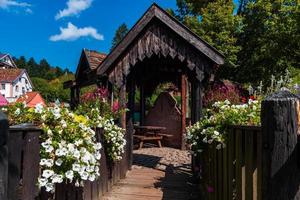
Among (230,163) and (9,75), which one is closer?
(230,163)

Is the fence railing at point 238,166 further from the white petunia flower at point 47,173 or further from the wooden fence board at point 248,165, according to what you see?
the white petunia flower at point 47,173

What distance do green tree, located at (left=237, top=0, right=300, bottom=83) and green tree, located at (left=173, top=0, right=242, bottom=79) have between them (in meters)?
0.94

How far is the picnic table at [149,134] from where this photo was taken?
13270 millimetres

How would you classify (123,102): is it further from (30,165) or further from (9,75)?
(9,75)

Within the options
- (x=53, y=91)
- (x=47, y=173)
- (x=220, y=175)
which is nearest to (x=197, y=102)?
(x=220, y=175)

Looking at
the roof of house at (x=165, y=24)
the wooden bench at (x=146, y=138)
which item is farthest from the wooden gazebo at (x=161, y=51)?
the wooden bench at (x=146, y=138)

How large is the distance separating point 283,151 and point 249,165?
3.57 ft

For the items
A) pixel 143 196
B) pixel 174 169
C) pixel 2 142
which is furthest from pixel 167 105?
pixel 2 142

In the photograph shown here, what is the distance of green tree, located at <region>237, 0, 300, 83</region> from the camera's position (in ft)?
85.6

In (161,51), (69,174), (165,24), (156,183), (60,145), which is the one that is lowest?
(156,183)

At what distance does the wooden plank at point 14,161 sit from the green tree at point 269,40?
80.2 feet

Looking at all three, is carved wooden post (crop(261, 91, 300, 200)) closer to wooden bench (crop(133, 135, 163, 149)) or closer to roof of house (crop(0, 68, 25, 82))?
wooden bench (crop(133, 135, 163, 149))

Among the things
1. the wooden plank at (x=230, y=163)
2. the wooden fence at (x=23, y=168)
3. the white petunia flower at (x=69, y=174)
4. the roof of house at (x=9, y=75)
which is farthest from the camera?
the roof of house at (x=9, y=75)

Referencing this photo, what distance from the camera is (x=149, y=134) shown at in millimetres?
13875
